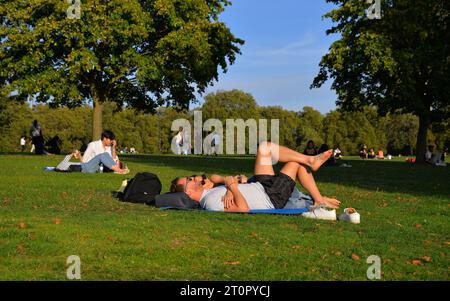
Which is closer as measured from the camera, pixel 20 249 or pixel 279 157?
pixel 20 249

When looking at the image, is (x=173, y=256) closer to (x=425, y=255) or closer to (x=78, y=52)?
(x=425, y=255)

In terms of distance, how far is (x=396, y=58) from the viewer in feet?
116

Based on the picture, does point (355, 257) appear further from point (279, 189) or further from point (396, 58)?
point (396, 58)

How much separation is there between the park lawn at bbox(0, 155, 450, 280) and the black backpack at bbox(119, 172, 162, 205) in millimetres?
291

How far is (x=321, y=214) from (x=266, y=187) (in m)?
1.10

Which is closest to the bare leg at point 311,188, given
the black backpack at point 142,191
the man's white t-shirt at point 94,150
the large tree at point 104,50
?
the black backpack at point 142,191

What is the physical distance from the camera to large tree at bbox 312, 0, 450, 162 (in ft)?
116

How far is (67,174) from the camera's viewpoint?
18406 mm

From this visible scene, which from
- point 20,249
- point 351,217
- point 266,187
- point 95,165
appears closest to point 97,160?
point 95,165

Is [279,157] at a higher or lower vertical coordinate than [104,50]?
lower

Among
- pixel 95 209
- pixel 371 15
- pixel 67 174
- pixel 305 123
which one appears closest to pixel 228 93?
pixel 305 123

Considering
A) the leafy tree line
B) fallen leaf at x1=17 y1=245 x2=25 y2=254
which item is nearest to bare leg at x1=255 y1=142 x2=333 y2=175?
fallen leaf at x1=17 y1=245 x2=25 y2=254

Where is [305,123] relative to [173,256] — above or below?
above
